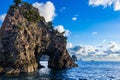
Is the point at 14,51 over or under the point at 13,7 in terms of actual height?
under

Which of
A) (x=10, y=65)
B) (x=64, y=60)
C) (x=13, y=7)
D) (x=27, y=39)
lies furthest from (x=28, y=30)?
(x=64, y=60)

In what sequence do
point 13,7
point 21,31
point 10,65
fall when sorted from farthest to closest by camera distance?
point 13,7 → point 21,31 → point 10,65

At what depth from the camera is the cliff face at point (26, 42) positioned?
102 m

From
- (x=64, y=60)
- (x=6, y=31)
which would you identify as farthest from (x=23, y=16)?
(x=64, y=60)

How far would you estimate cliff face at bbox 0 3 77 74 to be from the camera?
10231cm

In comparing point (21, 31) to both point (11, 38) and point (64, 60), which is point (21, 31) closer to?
point (11, 38)

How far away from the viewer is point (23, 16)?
120m

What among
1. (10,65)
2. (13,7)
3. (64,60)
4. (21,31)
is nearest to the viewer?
(10,65)

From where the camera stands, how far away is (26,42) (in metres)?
110

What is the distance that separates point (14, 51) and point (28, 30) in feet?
64.0

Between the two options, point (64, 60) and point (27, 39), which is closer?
point (27, 39)

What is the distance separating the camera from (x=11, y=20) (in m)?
111

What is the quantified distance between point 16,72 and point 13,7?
3518 centimetres

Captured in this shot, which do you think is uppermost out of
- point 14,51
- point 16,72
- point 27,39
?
point 27,39
